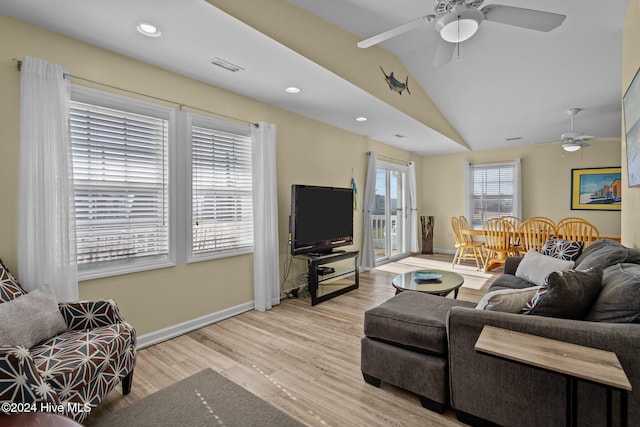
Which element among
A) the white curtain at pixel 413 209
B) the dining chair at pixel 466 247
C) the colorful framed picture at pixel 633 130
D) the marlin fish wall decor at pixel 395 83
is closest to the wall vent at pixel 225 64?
the marlin fish wall decor at pixel 395 83

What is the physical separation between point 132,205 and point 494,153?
713 centimetres

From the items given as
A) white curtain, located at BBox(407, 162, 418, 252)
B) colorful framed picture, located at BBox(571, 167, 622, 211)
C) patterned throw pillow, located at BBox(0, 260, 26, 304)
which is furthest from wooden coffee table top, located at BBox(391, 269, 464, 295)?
colorful framed picture, located at BBox(571, 167, 622, 211)

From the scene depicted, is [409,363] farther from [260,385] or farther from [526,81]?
[526,81]

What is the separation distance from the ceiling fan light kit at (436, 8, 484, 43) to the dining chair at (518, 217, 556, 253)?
3851 mm

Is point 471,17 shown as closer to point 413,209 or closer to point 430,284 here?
point 430,284

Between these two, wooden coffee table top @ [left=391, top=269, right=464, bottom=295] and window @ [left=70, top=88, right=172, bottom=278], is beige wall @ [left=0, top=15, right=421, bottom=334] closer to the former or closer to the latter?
window @ [left=70, top=88, right=172, bottom=278]

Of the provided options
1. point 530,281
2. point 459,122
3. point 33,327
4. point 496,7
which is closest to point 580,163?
point 459,122

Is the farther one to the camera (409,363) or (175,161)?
(175,161)

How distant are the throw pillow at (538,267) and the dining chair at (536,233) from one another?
71.5 inches

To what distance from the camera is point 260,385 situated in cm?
216

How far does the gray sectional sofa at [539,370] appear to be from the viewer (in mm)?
1355

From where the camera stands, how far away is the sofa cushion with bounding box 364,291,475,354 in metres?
1.86

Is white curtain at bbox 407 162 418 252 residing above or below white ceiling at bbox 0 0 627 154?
below

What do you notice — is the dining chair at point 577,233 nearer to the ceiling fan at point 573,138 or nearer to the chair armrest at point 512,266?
the ceiling fan at point 573,138
